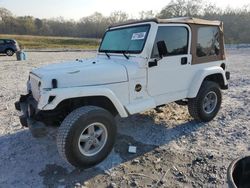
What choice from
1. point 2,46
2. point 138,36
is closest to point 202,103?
point 138,36

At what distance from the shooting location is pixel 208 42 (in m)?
5.62

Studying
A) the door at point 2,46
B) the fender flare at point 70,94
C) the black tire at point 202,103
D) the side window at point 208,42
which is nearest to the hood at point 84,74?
the fender flare at point 70,94

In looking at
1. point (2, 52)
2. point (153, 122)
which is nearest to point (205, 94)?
point (153, 122)

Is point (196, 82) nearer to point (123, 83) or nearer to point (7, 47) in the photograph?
point (123, 83)

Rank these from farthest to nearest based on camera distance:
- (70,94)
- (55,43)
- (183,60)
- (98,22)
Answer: (98,22), (55,43), (183,60), (70,94)

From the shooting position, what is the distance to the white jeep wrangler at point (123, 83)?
3770mm

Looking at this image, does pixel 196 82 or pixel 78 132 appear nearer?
pixel 78 132

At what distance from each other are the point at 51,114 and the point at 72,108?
339 millimetres

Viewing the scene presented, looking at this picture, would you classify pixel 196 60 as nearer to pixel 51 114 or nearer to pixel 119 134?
pixel 119 134

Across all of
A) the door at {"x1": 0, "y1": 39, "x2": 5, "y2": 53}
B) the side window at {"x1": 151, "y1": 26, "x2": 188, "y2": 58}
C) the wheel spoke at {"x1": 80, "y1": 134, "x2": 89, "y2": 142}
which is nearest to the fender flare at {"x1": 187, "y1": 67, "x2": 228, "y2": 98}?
the side window at {"x1": 151, "y1": 26, "x2": 188, "y2": 58}

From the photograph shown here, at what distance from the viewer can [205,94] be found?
5504mm

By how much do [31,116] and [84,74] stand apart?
109 centimetres

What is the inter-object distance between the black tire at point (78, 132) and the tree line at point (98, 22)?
46.7 meters

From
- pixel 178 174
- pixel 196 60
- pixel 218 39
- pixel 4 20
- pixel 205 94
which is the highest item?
pixel 4 20
